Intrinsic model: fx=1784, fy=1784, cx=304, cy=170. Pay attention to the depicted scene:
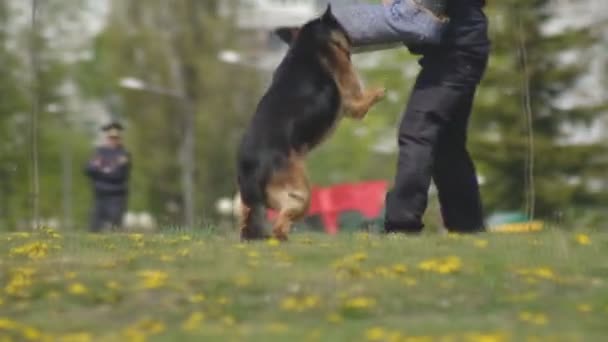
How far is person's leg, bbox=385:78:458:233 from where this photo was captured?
10.5 m

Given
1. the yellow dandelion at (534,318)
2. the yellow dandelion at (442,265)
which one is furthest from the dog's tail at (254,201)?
the yellow dandelion at (534,318)

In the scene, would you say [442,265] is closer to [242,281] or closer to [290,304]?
[242,281]

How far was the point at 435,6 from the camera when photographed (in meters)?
10.2

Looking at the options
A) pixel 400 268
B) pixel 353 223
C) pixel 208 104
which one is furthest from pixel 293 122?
pixel 208 104

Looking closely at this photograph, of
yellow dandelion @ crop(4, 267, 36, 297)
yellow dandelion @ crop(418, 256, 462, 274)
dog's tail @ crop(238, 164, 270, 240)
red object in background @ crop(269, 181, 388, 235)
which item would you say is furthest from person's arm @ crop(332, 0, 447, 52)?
red object in background @ crop(269, 181, 388, 235)

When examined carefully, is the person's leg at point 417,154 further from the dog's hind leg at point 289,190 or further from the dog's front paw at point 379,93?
the dog's hind leg at point 289,190

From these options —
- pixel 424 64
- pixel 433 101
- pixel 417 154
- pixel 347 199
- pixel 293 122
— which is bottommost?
pixel 347 199

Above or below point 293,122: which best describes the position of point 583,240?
below

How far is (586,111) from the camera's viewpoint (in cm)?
4634

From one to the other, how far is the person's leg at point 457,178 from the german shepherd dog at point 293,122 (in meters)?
0.88

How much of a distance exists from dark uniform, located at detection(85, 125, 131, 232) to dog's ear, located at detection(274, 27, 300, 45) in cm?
1269

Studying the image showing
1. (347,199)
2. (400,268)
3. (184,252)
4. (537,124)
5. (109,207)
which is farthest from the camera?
(537,124)

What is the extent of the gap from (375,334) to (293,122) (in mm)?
3208

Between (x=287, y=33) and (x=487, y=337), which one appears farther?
(x=287, y=33)
